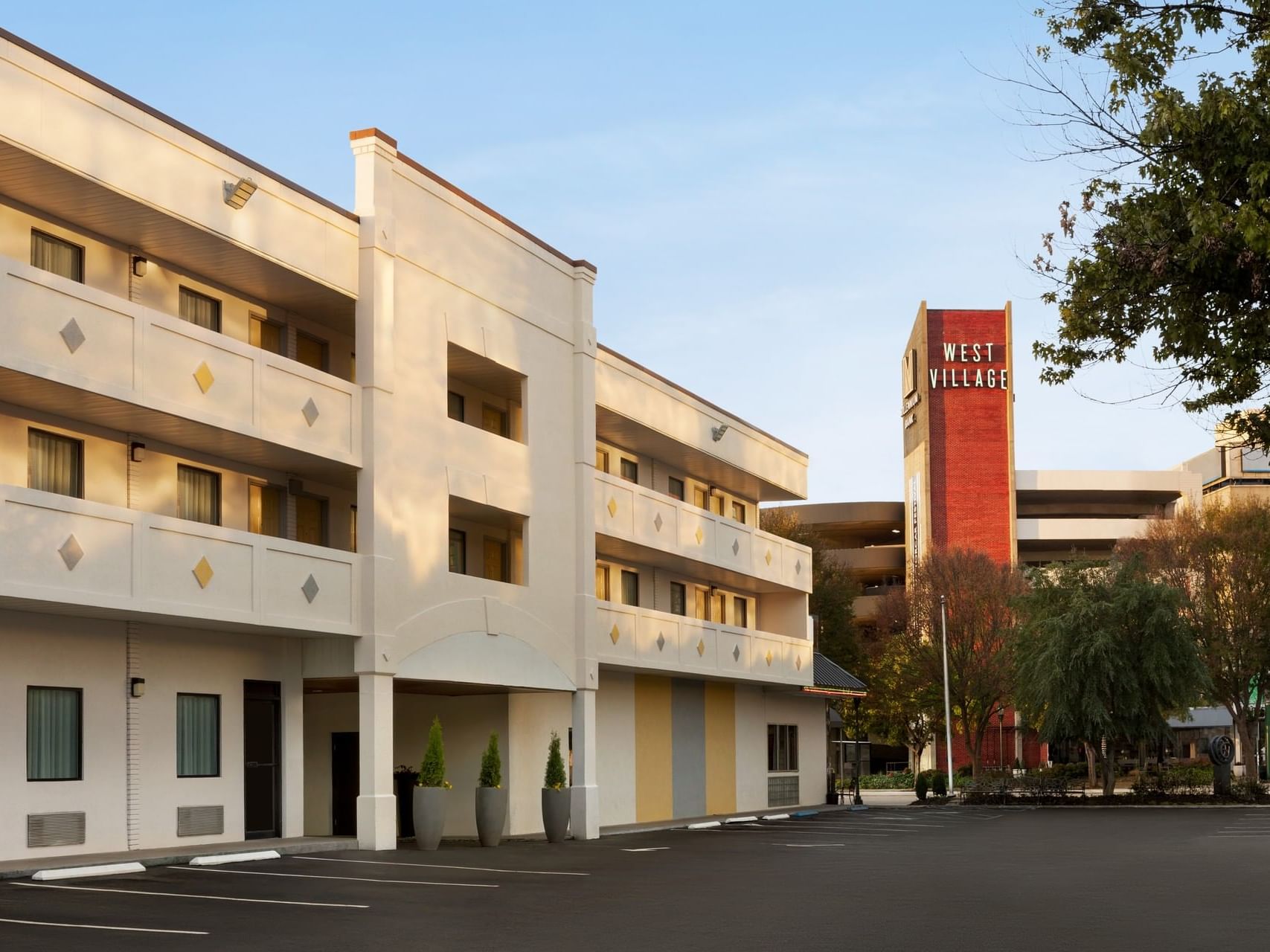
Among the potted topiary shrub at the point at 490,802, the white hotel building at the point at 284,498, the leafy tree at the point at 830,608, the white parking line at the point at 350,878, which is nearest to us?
the white parking line at the point at 350,878

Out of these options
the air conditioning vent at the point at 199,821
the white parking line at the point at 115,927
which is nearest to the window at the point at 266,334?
the air conditioning vent at the point at 199,821

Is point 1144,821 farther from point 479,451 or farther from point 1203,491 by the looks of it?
point 1203,491

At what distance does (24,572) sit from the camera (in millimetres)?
19812

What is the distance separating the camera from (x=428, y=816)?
88.4 feet

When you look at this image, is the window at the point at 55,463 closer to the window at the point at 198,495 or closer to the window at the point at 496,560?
the window at the point at 198,495

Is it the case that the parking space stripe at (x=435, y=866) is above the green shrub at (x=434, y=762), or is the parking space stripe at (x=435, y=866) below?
below

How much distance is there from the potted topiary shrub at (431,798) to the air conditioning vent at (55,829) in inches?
244

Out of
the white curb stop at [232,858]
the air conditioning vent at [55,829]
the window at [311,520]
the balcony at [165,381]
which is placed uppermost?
the balcony at [165,381]

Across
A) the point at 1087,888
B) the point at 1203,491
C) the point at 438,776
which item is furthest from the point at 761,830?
the point at 1203,491

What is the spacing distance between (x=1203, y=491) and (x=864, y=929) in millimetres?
94382

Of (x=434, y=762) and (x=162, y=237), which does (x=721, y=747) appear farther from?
(x=162, y=237)

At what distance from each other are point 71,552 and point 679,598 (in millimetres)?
24018

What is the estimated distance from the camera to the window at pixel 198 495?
82.1 ft

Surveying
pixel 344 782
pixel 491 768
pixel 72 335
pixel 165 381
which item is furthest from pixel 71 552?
pixel 344 782
